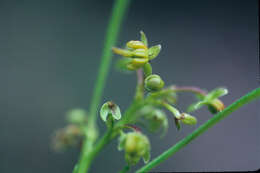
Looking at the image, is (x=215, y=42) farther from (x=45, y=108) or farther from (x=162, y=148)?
(x=45, y=108)

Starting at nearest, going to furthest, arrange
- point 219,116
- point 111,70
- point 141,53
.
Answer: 1. point 219,116
2. point 141,53
3. point 111,70

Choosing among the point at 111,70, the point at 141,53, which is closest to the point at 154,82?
the point at 141,53

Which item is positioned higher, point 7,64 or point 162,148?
point 7,64

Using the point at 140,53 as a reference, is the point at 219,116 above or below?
below

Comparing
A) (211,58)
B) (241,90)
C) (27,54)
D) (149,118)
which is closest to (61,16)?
(27,54)

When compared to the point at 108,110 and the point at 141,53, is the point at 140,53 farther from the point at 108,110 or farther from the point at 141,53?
the point at 108,110

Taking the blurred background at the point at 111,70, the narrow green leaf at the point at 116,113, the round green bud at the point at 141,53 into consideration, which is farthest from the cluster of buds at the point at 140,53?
the blurred background at the point at 111,70
